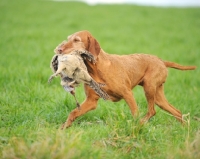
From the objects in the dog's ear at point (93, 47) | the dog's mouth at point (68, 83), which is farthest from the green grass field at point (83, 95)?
the dog's ear at point (93, 47)

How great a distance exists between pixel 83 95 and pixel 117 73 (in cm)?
162

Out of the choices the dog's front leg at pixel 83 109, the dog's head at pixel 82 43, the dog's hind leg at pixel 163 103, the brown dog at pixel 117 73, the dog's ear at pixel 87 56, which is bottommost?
the dog's hind leg at pixel 163 103

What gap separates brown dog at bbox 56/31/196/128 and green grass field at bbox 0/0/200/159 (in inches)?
9.4

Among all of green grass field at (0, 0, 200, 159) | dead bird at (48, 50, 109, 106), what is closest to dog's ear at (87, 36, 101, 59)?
dead bird at (48, 50, 109, 106)

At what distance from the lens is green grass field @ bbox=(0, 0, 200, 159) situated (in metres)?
3.84

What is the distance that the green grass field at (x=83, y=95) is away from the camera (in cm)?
384

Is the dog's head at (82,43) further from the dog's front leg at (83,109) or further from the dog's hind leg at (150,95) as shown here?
the dog's hind leg at (150,95)

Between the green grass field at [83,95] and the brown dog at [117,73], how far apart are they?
24 cm

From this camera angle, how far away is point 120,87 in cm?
509

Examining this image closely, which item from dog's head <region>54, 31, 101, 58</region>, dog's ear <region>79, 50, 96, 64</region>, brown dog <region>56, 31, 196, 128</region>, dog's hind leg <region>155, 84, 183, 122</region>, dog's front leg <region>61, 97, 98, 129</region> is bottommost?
dog's hind leg <region>155, 84, 183, 122</region>

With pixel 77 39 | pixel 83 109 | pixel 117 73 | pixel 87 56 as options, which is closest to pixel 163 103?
pixel 117 73

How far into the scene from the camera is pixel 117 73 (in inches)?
206

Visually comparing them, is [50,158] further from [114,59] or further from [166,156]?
[114,59]

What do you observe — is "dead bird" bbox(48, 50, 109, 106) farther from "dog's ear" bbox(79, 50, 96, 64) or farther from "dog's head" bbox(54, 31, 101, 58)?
"dog's head" bbox(54, 31, 101, 58)
